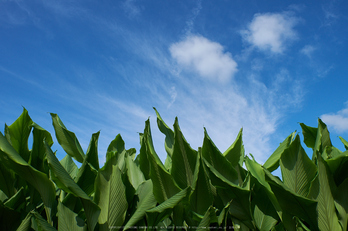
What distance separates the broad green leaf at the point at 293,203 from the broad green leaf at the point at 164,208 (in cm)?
52

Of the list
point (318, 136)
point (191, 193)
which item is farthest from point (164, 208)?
point (318, 136)

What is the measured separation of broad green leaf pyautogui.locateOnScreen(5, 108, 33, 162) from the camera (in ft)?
6.69

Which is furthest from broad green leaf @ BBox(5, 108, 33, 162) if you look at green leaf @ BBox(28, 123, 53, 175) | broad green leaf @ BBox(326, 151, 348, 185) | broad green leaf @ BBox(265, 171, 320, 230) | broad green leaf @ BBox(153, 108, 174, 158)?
broad green leaf @ BBox(326, 151, 348, 185)

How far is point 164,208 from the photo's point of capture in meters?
1.47

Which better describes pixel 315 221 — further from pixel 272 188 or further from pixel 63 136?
pixel 63 136

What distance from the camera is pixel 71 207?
6.05 ft

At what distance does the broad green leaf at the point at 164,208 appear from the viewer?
144cm

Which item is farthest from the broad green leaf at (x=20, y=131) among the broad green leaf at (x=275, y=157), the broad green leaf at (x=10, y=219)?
the broad green leaf at (x=275, y=157)

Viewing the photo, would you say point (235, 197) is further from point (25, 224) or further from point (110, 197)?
point (25, 224)

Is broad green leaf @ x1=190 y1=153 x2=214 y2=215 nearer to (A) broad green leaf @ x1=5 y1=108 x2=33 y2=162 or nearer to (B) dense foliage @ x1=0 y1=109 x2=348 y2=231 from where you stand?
(B) dense foliage @ x1=0 y1=109 x2=348 y2=231

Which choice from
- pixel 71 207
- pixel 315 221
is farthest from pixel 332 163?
pixel 71 207

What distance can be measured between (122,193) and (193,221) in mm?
495

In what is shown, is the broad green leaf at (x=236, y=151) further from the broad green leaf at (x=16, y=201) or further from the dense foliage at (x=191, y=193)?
the broad green leaf at (x=16, y=201)

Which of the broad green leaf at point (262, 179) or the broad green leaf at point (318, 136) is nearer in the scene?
the broad green leaf at point (262, 179)
